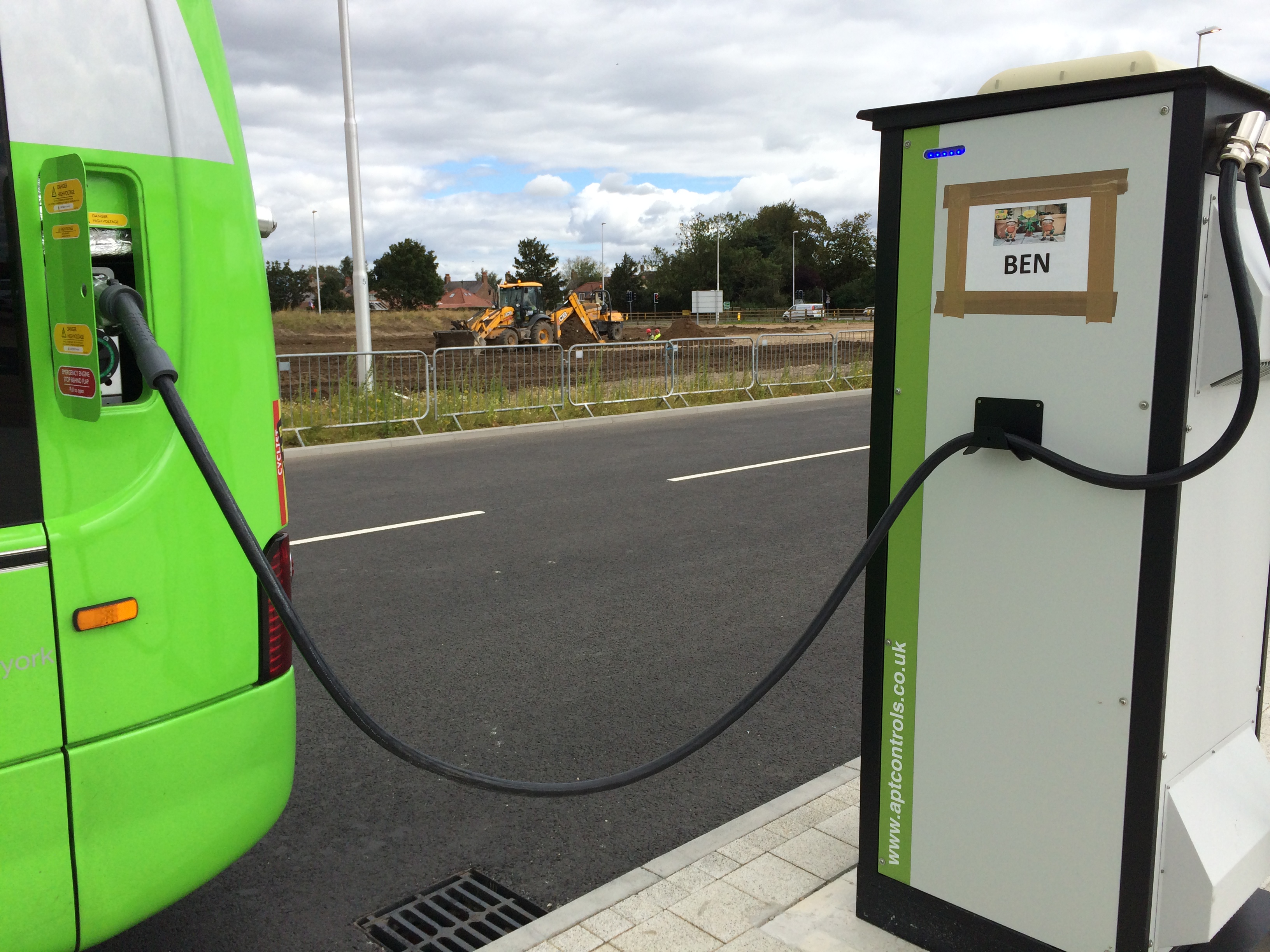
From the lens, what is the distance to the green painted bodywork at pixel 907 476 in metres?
2.49

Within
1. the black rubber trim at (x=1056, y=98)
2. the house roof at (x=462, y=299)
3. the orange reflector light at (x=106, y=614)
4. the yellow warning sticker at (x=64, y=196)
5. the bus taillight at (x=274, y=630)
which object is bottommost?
the bus taillight at (x=274, y=630)

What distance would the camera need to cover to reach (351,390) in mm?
13609

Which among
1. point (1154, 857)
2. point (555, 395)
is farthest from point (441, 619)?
point (555, 395)

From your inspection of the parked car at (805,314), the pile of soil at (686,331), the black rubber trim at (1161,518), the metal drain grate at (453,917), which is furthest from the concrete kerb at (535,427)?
the parked car at (805,314)

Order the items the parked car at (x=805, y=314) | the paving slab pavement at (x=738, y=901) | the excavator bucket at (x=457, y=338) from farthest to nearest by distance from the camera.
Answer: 1. the parked car at (x=805, y=314)
2. the excavator bucket at (x=457, y=338)
3. the paving slab pavement at (x=738, y=901)

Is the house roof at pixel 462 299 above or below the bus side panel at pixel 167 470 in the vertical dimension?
above

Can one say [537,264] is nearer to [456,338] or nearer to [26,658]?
[456,338]

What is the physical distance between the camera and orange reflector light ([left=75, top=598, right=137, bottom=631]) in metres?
2.12

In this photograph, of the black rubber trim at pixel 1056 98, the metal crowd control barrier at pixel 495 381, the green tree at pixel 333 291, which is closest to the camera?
the black rubber trim at pixel 1056 98

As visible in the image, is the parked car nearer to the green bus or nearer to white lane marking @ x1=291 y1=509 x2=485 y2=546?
white lane marking @ x1=291 y1=509 x2=485 y2=546

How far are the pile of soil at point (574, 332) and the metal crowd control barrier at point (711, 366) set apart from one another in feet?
49.1

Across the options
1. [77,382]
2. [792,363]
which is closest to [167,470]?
[77,382]

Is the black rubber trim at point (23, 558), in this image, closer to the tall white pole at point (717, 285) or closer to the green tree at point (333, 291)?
the tall white pole at point (717, 285)

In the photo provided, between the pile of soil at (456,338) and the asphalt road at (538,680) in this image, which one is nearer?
the asphalt road at (538,680)
